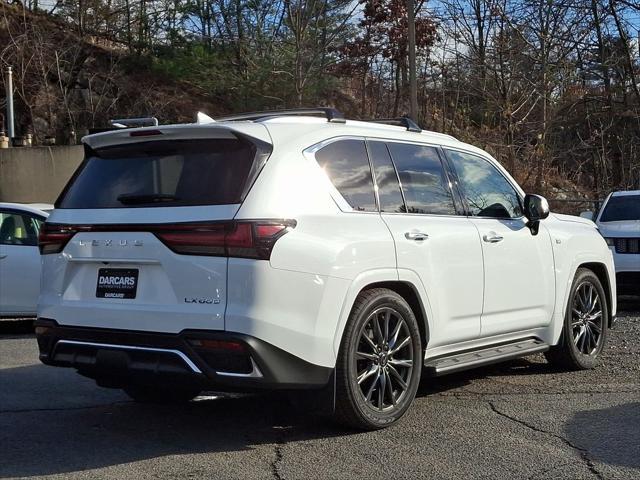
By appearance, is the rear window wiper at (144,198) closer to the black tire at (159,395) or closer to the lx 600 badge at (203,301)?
the lx 600 badge at (203,301)

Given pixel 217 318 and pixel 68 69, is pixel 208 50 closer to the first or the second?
pixel 68 69

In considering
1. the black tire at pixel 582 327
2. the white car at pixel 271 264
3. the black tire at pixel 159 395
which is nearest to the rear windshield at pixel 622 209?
the black tire at pixel 582 327

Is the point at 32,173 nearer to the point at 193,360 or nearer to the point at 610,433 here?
the point at 193,360

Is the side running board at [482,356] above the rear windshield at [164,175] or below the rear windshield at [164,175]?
below

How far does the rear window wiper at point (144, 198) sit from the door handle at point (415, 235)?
1.55 metres

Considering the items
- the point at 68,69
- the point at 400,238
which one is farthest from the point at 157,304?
the point at 68,69

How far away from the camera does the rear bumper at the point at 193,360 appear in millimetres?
4297

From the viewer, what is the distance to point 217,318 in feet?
14.1

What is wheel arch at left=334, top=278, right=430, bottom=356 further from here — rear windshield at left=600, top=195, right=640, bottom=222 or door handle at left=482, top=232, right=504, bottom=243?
rear windshield at left=600, top=195, right=640, bottom=222

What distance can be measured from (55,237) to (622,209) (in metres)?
9.96

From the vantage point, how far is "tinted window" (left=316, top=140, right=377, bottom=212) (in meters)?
4.98

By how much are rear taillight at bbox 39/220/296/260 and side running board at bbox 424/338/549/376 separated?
1.67 meters

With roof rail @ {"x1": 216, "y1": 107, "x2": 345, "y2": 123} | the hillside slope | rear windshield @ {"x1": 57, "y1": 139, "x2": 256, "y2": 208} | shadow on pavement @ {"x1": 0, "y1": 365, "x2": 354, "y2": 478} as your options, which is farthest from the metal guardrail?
rear windshield @ {"x1": 57, "y1": 139, "x2": 256, "y2": 208}

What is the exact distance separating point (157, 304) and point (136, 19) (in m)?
28.8
